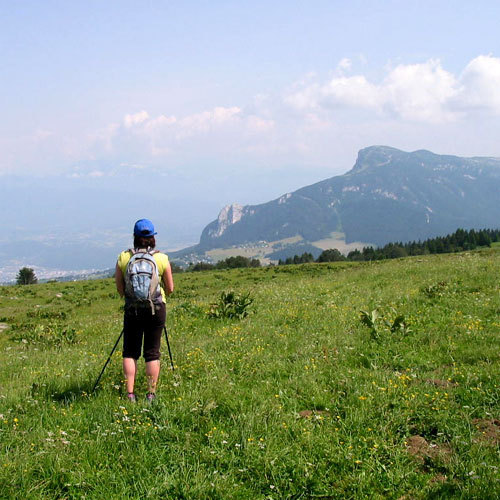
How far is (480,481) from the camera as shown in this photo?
4590mm

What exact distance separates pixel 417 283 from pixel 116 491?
50.2 feet

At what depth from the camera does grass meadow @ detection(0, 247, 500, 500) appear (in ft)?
15.7

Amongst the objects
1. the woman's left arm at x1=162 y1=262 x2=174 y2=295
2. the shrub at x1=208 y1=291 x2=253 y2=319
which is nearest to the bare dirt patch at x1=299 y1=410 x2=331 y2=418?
the woman's left arm at x1=162 y1=262 x2=174 y2=295

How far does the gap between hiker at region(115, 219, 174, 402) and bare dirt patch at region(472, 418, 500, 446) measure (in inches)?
201

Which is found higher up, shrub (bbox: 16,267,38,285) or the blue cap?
the blue cap

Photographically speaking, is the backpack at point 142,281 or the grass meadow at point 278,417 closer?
the grass meadow at point 278,417

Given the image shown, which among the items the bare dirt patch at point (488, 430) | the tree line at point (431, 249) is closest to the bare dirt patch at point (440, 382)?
the bare dirt patch at point (488, 430)

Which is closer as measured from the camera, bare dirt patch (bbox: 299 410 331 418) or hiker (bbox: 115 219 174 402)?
bare dirt patch (bbox: 299 410 331 418)

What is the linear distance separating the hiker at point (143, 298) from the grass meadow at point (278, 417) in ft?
1.84

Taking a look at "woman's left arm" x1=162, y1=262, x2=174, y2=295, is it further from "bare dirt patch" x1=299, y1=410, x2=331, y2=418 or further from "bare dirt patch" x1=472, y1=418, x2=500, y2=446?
"bare dirt patch" x1=472, y1=418, x2=500, y2=446

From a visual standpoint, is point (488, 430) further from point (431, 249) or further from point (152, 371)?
point (431, 249)

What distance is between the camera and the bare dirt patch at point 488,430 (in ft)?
17.7

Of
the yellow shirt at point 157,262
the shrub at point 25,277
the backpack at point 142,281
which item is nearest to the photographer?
the backpack at point 142,281

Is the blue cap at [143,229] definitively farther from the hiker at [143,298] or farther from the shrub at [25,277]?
the shrub at [25,277]
